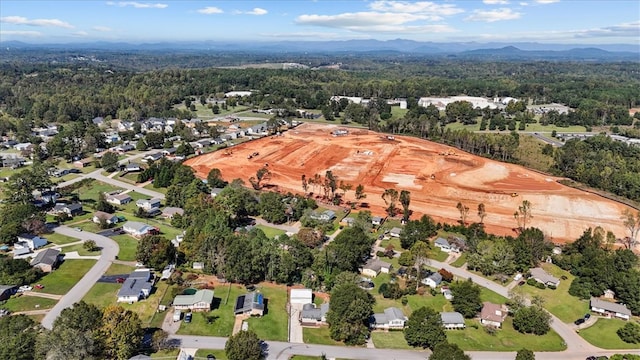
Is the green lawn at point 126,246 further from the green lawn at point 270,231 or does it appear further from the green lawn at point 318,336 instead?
the green lawn at point 318,336

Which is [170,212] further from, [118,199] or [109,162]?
[109,162]

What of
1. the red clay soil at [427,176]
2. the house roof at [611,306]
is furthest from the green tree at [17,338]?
the house roof at [611,306]

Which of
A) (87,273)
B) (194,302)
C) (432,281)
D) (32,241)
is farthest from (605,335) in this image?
(32,241)

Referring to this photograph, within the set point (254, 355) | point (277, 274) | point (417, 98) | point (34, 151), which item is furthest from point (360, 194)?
point (417, 98)

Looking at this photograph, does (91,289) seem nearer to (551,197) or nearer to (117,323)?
(117,323)

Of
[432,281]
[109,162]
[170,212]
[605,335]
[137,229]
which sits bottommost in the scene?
[605,335]

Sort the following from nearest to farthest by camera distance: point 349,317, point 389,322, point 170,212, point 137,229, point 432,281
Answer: point 349,317
point 389,322
point 432,281
point 137,229
point 170,212

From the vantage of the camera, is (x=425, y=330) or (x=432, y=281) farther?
(x=432, y=281)

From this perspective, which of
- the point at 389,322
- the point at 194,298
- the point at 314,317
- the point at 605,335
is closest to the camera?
the point at 314,317
